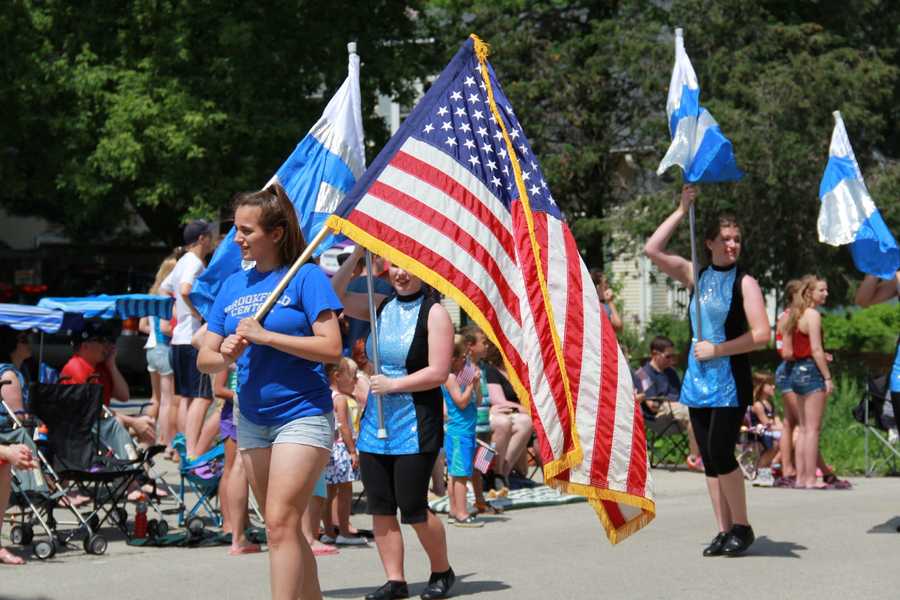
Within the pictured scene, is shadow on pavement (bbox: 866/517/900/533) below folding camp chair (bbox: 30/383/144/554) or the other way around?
below

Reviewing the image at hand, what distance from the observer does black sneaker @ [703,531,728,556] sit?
29.5ft

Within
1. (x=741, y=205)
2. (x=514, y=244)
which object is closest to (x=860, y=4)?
(x=741, y=205)

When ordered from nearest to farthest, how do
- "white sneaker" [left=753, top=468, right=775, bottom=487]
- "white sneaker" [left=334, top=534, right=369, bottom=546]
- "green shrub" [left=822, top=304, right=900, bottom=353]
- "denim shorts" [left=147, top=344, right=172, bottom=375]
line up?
"white sneaker" [left=334, top=534, right=369, bottom=546], "white sneaker" [left=753, top=468, right=775, bottom=487], "denim shorts" [left=147, top=344, right=172, bottom=375], "green shrub" [left=822, top=304, right=900, bottom=353]

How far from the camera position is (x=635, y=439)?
7.16 meters

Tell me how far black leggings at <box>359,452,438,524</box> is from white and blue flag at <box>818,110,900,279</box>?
12.8 ft

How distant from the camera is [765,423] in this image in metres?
14.9

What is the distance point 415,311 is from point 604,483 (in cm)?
152

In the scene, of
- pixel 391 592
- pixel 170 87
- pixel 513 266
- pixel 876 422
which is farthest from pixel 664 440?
pixel 170 87

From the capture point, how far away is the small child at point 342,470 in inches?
396

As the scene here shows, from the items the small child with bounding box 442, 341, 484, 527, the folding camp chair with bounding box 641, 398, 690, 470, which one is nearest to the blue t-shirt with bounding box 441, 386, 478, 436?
the small child with bounding box 442, 341, 484, 527

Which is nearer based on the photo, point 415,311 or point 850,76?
point 415,311

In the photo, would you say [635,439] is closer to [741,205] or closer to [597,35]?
[741,205]

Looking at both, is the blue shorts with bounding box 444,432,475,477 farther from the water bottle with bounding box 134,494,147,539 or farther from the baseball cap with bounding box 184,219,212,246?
the baseball cap with bounding box 184,219,212,246

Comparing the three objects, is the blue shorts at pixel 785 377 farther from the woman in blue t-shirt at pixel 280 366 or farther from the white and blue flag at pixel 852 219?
the woman in blue t-shirt at pixel 280 366
